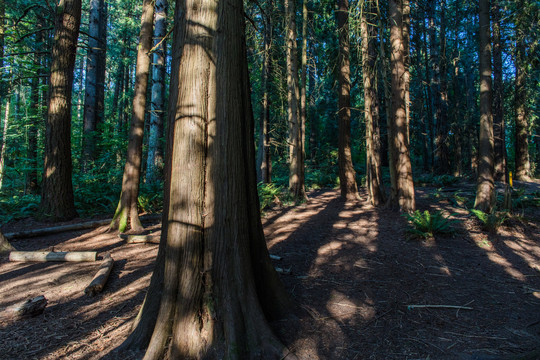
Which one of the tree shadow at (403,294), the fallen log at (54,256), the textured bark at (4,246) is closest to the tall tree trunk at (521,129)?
the tree shadow at (403,294)

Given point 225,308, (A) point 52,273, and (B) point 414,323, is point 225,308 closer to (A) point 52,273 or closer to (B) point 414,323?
(B) point 414,323

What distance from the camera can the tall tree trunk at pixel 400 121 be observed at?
27.1ft

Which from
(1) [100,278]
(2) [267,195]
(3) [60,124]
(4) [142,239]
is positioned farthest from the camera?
(2) [267,195]

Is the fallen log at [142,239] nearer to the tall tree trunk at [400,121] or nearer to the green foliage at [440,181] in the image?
the tall tree trunk at [400,121]

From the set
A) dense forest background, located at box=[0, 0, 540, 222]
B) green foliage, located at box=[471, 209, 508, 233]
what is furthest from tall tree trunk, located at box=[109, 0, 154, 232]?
green foliage, located at box=[471, 209, 508, 233]

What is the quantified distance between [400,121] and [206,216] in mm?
7186

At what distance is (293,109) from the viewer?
37.1 feet

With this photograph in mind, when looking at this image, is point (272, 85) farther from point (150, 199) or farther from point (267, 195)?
point (150, 199)

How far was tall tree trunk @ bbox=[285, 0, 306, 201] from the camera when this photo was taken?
36.8ft

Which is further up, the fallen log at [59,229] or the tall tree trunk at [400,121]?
the tall tree trunk at [400,121]

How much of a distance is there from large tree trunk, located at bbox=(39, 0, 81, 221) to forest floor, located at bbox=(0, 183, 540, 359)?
5.88 ft

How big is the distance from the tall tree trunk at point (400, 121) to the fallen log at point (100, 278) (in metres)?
7.09

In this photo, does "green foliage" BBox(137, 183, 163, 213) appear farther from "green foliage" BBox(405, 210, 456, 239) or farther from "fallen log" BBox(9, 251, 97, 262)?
"green foliage" BBox(405, 210, 456, 239)

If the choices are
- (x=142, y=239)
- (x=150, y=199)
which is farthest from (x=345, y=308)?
(x=150, y=199)
